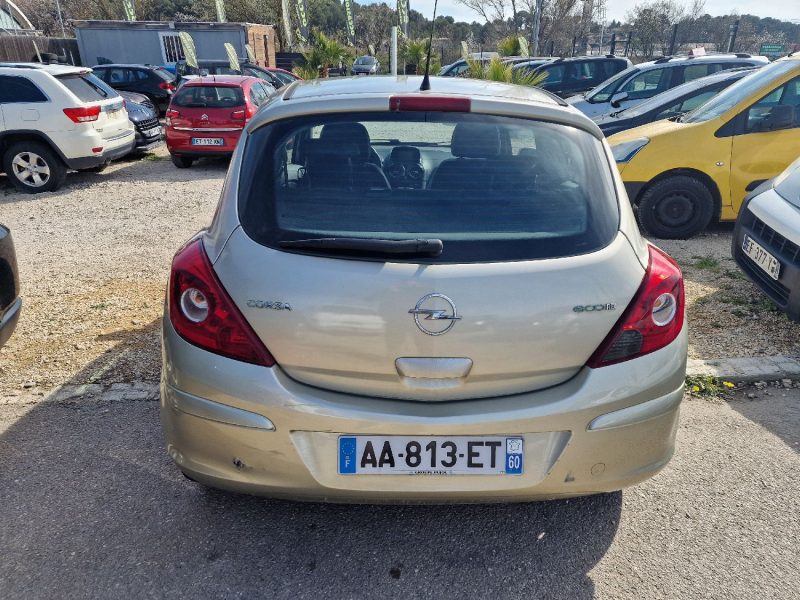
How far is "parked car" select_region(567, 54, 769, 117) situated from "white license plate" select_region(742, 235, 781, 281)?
7.15 meters

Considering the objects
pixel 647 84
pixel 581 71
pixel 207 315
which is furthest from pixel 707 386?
pixel 581 71

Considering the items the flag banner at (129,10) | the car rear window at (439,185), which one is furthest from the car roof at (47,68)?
the flag banner at (129,10)

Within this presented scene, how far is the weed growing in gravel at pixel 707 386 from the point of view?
11.9ft

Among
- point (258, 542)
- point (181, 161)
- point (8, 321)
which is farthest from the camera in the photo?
point (181, 161)

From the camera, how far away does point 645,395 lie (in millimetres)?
2076

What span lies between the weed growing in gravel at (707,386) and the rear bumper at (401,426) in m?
1.73

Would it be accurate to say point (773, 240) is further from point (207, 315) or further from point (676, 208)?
point (207, 315)

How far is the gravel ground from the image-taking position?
4.00 meters

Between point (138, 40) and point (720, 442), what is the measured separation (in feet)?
112

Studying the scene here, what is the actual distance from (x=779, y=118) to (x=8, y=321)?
265 inches

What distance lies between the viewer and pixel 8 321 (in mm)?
3379

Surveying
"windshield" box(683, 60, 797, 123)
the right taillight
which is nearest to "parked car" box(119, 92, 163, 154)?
"windshield" box(683, 60, 797, 123)

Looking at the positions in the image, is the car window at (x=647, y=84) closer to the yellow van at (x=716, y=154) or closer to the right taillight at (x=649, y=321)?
the yellow van at (x=716, y=154)

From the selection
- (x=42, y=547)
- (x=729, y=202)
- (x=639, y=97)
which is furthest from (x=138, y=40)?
(x=42, y=547)
